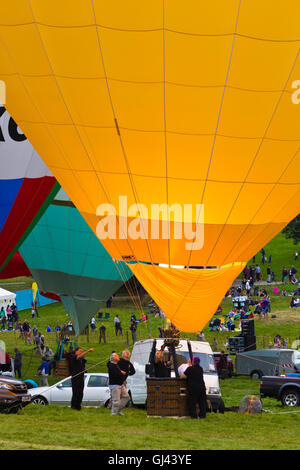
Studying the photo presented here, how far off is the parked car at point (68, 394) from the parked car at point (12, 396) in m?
2.40

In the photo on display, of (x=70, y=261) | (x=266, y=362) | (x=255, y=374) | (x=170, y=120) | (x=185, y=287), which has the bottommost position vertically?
(x=255, y=374)

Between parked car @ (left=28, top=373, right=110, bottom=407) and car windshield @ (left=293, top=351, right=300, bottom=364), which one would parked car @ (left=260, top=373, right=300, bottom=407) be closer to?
parked car @ (left=28, top=373, right=110, bottom=407)

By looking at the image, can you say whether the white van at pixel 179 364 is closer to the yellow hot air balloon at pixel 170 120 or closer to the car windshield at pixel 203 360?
the car windshield at pixel 203 360

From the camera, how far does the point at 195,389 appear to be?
1403 centimetres

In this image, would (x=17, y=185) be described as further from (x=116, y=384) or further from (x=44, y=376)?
(x=116, y=384)

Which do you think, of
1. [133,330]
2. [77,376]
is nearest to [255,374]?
[133,330]

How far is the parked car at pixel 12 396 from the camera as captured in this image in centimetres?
1471

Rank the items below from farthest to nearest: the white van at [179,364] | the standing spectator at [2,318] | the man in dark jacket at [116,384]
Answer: the standing spectator at [2,318] < the white van at [179,364] < the man in dark jacket at [116,384]

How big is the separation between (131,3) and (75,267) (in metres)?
19.5

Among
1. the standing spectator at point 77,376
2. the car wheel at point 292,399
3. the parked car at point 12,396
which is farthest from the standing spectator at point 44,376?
the standing spectator at point 77,376

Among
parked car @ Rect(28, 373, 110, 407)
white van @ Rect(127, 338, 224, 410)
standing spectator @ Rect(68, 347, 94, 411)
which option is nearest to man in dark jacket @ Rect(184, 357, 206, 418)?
white van @ Rect(127, 338, 224, 410)

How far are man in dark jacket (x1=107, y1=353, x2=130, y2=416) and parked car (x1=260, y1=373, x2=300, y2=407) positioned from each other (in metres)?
5.39

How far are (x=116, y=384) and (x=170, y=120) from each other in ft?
15.2

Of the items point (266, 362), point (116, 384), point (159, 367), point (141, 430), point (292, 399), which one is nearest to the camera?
point (141, 430)
